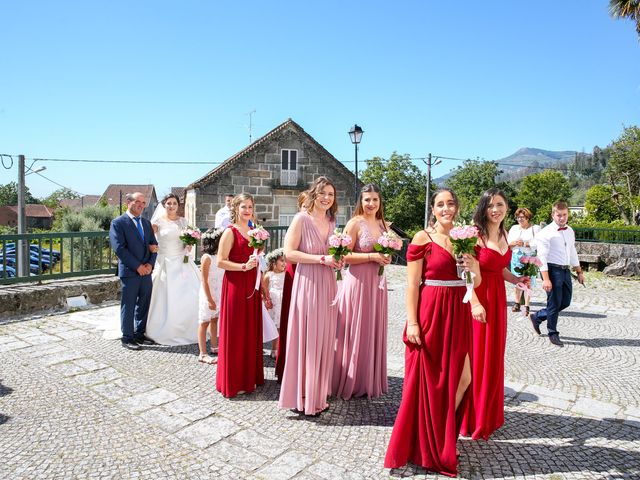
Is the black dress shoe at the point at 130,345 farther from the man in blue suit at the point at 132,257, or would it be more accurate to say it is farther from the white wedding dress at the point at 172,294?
the white wedding dress at the point at 172,294

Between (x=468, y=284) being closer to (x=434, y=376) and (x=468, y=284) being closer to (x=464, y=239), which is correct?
(x=464, y=239)

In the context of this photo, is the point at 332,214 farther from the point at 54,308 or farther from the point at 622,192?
the point at 622,192

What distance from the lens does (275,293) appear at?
6.62 meters

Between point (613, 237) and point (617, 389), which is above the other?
point (613, 237)

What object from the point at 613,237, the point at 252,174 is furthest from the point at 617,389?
the point at 252,174

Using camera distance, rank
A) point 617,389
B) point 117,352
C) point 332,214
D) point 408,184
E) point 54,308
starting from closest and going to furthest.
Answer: point 332,214
point 617,389
point 117,352
point 54,308
point 408,184

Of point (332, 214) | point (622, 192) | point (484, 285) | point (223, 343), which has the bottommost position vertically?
point (223, 343)

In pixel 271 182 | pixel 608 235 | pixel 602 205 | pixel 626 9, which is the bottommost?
pixel 608 235

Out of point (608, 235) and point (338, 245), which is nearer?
point (338, 245)

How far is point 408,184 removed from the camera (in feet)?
184

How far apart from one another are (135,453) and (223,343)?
4.96 ft

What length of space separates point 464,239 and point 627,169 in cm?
3481

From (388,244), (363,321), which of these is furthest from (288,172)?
(388,244)

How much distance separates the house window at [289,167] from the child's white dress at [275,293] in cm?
1927
